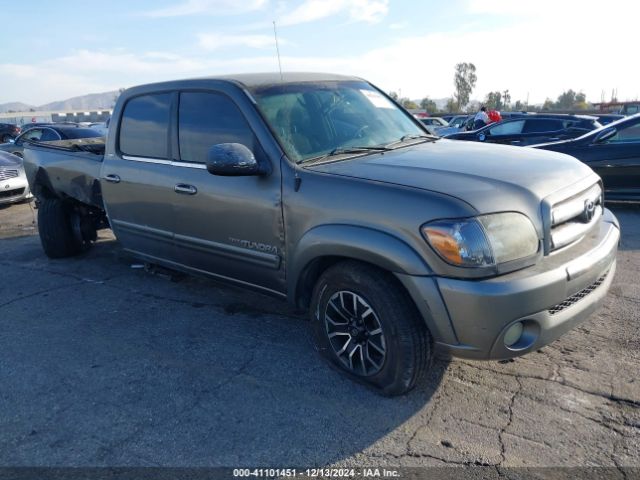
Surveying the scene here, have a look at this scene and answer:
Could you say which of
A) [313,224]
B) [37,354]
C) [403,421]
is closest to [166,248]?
[37,354]

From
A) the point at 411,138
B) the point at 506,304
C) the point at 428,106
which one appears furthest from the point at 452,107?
the point at 506,304

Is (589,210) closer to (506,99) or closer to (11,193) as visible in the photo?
(11,193)

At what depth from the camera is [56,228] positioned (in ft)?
20.3

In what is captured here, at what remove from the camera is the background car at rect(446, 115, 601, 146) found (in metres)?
10.2

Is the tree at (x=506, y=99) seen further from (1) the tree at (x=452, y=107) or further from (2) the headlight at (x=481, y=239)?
(2) the headlight at (x=481, y=239)

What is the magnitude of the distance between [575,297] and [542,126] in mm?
8794

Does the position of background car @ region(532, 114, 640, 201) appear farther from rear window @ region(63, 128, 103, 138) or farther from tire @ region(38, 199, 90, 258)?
A: rear window @ region(63, 128, 103, 138)

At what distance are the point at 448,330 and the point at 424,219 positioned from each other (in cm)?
57

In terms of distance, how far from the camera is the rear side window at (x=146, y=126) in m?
4.23

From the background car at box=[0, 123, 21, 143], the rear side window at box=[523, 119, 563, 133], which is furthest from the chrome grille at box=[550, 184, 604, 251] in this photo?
the background car at box=[0, 123, 21, 143]

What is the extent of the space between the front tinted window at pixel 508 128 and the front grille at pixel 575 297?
8386mm

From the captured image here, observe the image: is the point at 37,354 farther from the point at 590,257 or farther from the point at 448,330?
the point at 590,257

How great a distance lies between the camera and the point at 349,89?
4.16 metres

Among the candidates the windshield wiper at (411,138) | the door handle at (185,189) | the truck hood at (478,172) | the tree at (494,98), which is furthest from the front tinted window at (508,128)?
the tree at (494,98)
